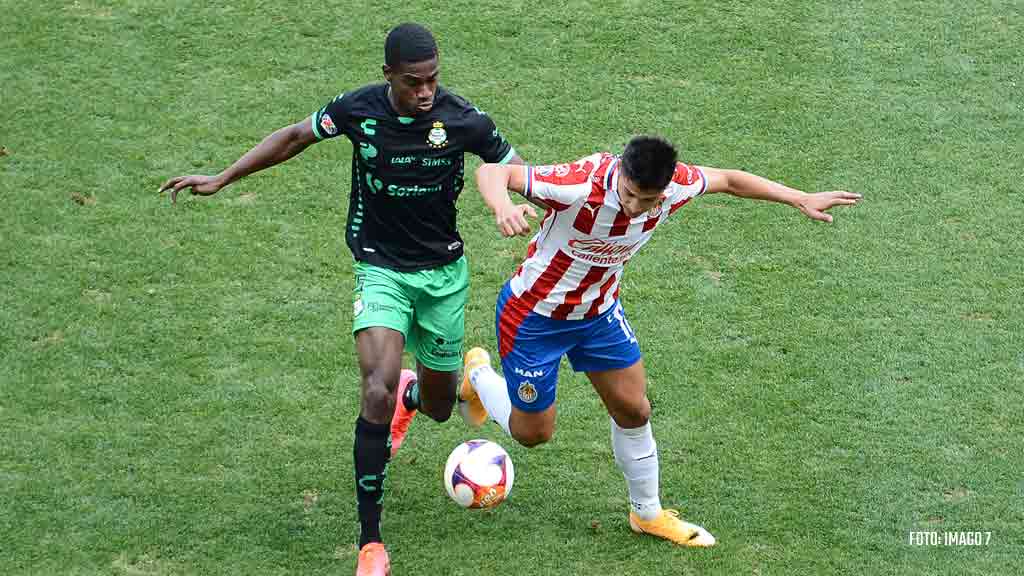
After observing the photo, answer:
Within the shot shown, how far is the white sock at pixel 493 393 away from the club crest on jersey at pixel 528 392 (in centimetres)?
23

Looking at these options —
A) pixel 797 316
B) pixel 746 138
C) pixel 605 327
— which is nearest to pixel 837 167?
pixel 746 138

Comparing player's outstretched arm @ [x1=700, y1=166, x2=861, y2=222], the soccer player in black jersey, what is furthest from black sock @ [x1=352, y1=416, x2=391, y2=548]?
player's outstretched arm @ [x1=700, y1=166, x2=861, y2=222]

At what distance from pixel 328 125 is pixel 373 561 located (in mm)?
2356

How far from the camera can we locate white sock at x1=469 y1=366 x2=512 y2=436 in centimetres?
752

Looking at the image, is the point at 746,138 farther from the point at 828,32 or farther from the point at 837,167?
the point at 828,32

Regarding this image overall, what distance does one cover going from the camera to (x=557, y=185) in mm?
6547

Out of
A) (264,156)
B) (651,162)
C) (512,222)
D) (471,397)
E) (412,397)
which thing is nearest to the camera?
(512,222)

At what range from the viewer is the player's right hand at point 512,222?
5855 mm

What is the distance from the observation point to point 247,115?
11.0m

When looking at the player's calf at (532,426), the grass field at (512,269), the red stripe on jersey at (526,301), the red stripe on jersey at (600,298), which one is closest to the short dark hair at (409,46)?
the red stripe on jersey at (526,301)

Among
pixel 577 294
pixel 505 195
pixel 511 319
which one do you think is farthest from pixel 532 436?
pixel 505 195

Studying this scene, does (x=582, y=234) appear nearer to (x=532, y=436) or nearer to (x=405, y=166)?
(x=405, y=166)

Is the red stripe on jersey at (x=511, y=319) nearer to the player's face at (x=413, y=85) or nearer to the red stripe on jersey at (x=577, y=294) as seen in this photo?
the red stripe on jersey at (x=577, y=294)

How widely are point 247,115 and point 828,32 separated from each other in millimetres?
5266
